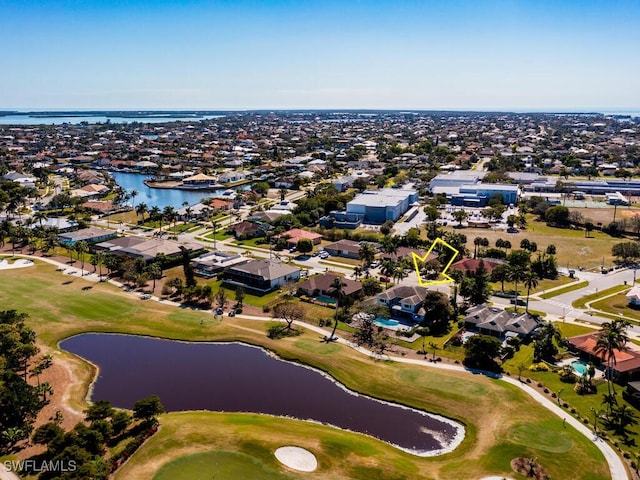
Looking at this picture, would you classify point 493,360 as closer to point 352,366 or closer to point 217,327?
point 352,366

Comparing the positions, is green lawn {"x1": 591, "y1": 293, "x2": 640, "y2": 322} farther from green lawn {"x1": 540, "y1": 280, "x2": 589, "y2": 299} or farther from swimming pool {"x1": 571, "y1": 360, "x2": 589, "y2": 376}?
swimming pool {"x1": 571, "y1": 360, "x2": 589, "y2": 376}

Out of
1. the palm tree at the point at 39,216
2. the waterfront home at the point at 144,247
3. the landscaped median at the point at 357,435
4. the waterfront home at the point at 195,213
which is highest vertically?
the palm tree at the point at 39,216

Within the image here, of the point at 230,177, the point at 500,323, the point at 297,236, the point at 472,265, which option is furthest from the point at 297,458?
the point at 230,177

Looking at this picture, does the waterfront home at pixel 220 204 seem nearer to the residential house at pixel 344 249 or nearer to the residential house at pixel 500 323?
the residential house at pixel 344 249

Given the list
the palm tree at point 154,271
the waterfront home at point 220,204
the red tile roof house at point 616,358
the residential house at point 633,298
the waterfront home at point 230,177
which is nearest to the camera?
the red tile roof house at point 616,358

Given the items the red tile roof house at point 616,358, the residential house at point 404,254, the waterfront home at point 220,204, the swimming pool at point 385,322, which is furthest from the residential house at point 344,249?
the waterfront home at point 220,204

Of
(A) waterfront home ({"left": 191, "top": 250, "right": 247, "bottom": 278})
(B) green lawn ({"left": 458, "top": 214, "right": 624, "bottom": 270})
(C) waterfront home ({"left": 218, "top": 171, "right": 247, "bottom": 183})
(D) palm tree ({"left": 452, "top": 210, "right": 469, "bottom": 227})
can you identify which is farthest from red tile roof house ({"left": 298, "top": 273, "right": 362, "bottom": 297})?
(C) waterfront home ({"left": 218, "top": 171, "right": 247, "bottom": 183})
